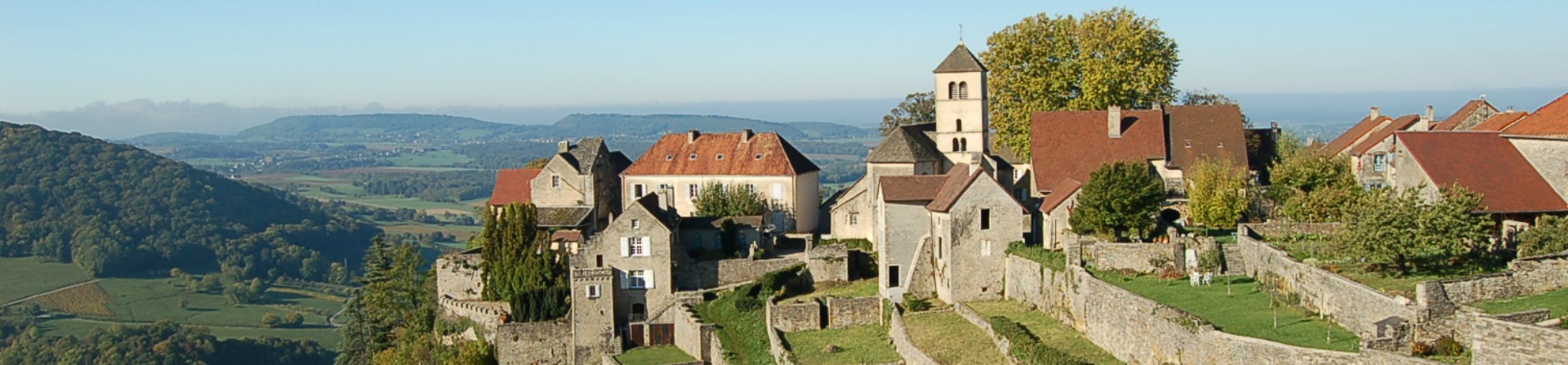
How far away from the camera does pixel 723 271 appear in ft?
160

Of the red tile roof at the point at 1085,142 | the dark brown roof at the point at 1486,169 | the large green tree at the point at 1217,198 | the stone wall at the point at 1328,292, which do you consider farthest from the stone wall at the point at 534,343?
the dark brown roof at the point at 1486,169

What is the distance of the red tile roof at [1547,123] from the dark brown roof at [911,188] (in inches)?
665

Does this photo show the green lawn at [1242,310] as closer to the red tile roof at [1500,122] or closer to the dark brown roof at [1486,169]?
the dark brown roof at [1486,169]

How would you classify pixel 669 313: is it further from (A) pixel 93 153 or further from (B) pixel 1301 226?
(A) pixel 93 153

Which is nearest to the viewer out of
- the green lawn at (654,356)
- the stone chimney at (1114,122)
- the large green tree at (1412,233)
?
the large green tree at (1412,233)

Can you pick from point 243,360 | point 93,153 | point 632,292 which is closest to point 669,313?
point 632,292

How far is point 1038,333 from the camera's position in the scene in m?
33.1

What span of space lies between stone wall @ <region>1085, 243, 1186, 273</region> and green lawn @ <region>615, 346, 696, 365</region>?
1431cm

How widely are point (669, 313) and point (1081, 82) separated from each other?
2068cm

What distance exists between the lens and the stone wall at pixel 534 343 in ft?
155

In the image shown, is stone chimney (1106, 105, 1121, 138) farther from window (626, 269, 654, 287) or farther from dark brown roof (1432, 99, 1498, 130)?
window (626, 269, 654, 287)

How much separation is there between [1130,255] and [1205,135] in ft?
53.8

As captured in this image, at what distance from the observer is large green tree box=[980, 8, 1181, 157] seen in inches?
2183

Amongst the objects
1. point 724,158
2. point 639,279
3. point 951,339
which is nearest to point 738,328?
point 639,279
